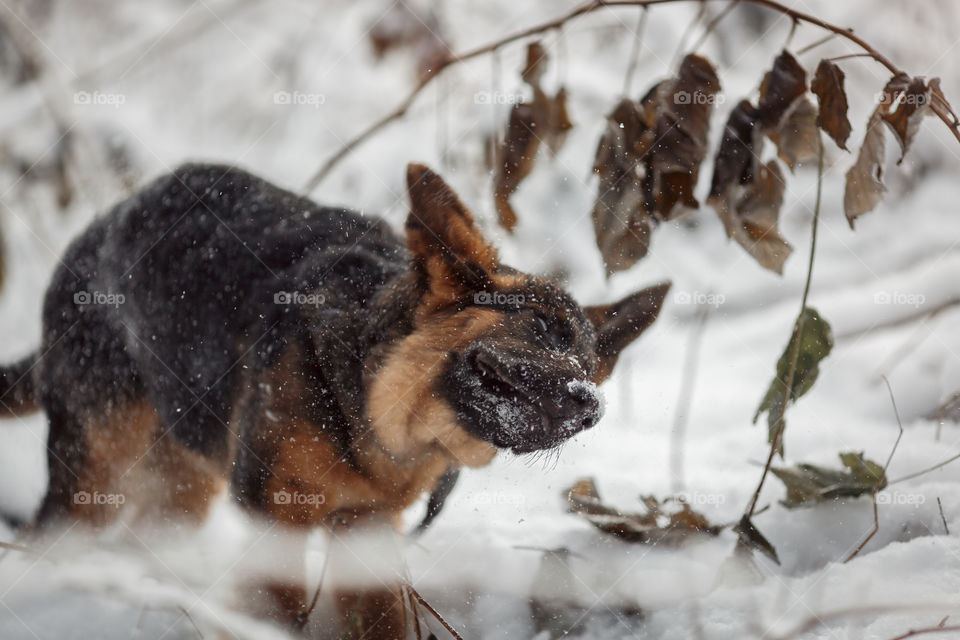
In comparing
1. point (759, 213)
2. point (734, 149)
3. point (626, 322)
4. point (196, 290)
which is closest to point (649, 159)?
point (734, 149)

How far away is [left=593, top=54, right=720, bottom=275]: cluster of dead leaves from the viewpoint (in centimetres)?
281

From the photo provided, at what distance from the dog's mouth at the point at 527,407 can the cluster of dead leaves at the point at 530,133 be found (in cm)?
116

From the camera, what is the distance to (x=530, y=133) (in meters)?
3.29

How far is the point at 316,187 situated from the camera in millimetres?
4250

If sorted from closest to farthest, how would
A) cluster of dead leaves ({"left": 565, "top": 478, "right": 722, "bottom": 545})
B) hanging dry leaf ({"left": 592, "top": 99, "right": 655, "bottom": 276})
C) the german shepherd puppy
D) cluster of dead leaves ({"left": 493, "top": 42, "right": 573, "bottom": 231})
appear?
the german shepherd puppy < cluster of dead leaves ({"left": 565, "top": 478, "right": 722, "bottom": 545}) < hanging dry leaf ({"left": 592, "top": 99, "right": 655, "bottom": 276}) < cluster of dead leaves ({"left": 493, "top": 42, "right": 573, "bottom": 231})

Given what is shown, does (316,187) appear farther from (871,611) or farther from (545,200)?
(871,611)

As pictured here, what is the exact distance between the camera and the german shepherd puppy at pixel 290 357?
7.54ft

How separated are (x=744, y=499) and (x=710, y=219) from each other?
3408 mm

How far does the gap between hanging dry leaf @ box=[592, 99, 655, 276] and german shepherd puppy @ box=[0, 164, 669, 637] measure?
1.13 feet

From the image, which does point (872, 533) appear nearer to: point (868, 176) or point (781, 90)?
point (868, 176)

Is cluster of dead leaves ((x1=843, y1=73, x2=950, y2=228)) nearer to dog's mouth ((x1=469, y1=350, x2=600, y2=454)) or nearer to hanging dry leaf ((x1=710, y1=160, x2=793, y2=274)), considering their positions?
hanging dry leaf ((x1=710, y1=160, x2=793, y2=274))

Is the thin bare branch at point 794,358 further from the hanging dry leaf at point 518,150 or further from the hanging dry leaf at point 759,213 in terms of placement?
the hanging dry leaf at point 518,150

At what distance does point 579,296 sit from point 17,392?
253cm

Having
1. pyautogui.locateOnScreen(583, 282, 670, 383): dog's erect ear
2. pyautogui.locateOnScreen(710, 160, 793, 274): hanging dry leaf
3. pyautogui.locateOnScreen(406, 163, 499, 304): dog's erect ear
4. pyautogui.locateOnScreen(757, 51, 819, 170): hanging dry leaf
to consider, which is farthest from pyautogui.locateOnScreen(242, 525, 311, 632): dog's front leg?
pyautogui.locateOnScreen(757, 51, 819, 170): hanging dry leaf
